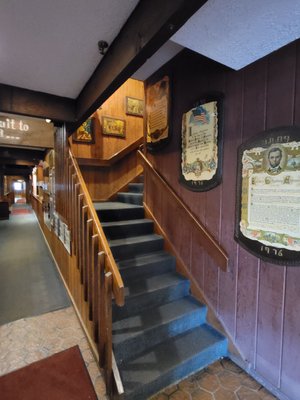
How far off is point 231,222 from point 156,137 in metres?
1.54

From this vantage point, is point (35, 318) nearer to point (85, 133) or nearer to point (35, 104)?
point (35, 104)

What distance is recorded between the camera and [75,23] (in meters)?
1.31

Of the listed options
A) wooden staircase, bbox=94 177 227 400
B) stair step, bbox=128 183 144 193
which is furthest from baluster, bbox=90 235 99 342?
stair step, bbox=128 183 144 193

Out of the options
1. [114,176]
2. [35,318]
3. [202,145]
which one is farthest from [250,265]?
[114,176]

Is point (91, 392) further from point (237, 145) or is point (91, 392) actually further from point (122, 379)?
point (237, 145)

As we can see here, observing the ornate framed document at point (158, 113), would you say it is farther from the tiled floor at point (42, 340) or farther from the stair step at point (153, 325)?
the tiled floor at point (42, 340)

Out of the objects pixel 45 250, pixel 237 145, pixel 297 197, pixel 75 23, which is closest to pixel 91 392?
pixel 297 197

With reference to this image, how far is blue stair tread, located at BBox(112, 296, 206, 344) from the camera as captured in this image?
71.5 inches

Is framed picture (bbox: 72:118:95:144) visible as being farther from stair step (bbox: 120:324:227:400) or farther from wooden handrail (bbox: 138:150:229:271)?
stair step (bbox: 120:324:227:400)

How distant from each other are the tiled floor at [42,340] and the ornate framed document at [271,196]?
5.57 ft

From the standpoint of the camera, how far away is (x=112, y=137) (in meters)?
4.37

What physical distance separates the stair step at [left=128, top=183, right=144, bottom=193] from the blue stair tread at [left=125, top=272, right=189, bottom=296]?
187 cm

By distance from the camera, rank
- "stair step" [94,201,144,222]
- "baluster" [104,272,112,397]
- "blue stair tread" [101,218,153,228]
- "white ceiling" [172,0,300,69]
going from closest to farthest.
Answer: "white ceiling" [172,0,300,69] < "baluster" [104,272,112,397] < "blue stair tread" [101,218,153,228] < "stair step" [94,201,144,222]

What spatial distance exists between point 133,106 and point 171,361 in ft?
14.4
